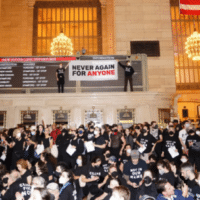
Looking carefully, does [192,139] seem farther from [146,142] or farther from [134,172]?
[134,172]

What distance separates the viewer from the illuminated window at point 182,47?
24797 millimetres

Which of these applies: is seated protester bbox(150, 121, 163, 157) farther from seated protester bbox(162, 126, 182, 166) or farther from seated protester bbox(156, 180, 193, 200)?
seated protester bbox(156, 180, 193, 200)

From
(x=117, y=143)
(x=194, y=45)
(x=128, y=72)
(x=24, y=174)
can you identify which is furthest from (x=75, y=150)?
(x=194, y=45)

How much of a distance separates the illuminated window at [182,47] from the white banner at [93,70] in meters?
11.6

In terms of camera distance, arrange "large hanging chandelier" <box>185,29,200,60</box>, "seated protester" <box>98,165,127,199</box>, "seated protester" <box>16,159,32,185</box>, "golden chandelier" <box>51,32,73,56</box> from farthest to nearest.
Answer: "golden chandelier" <box>51,32,73,56</box> → "large hanging chandelier" <box>185,29,200,60</box> → "seated protester" <box>98,165,127,199</box> → "seated protester" <box>16,159,32,185</box>

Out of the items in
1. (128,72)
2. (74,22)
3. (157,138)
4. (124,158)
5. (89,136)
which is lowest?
(124,158)

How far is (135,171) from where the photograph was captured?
7.02 m

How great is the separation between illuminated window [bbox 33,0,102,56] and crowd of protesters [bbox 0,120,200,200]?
16.9m

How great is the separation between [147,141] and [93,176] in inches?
122

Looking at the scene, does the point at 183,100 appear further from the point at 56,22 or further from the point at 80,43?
the point at 56,22

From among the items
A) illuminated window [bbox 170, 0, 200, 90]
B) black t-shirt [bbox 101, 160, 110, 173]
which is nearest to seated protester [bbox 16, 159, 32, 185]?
black t-shirt [bbox 101, 160, 110, 173]

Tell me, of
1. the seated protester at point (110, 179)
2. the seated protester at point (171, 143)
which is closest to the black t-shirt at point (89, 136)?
the seated protester at point (171, 143)

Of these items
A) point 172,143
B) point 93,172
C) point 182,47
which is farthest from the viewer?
point 182,47

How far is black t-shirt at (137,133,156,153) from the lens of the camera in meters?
9.44
